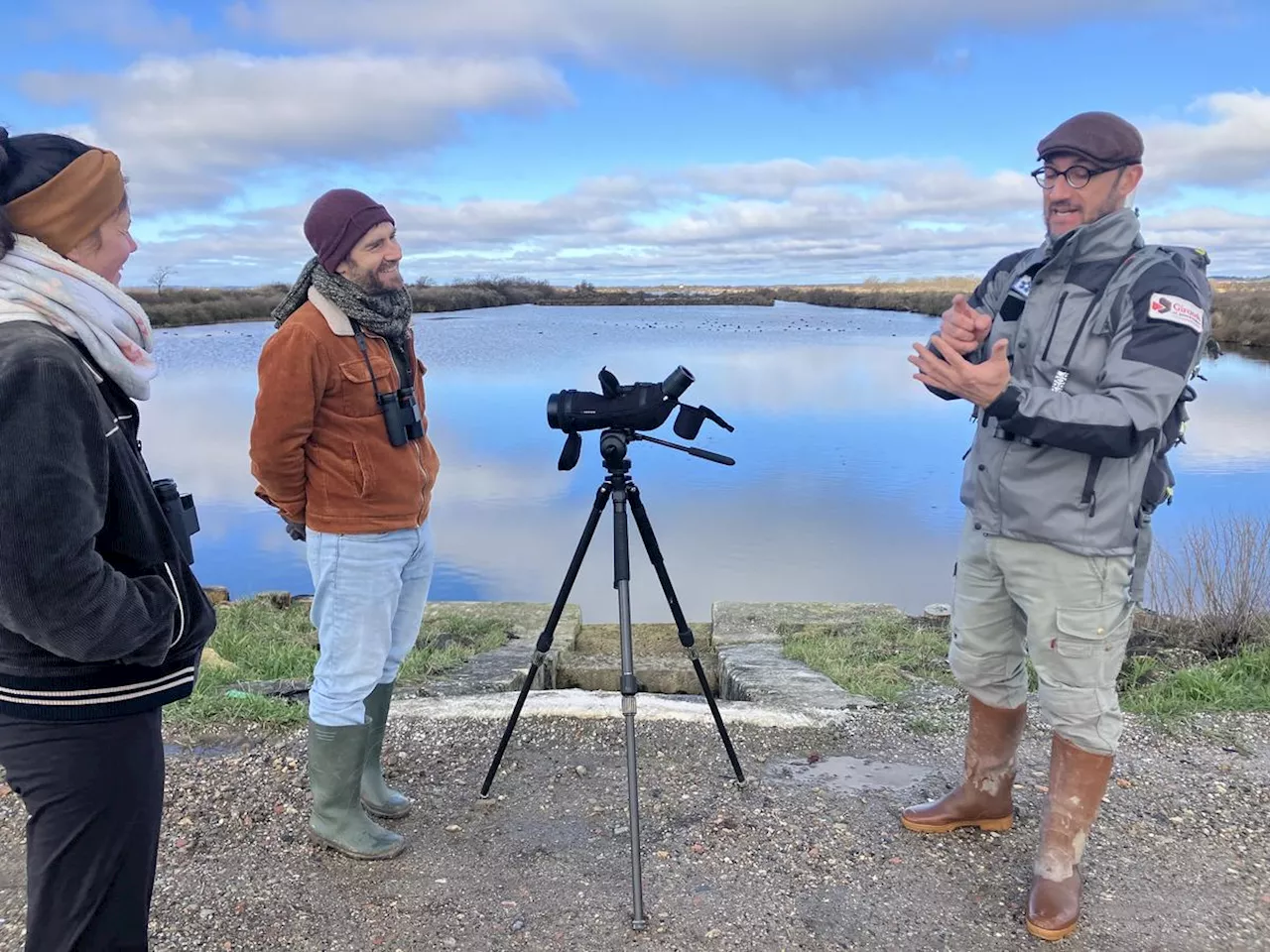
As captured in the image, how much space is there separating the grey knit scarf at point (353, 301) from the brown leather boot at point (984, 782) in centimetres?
206

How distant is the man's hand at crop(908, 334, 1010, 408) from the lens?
86.7 inches

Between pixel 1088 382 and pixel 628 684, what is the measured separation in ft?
4.66

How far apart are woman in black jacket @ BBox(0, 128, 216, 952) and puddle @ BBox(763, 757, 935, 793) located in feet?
6.90

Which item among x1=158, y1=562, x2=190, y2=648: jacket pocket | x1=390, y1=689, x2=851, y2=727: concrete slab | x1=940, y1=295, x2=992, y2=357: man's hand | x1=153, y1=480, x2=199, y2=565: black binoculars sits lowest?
x1=390, y1=689, x2=851, y2=727: concrete slab

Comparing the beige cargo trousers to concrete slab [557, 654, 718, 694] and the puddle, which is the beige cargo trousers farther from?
concrete slab [557, 654, 718, 694]

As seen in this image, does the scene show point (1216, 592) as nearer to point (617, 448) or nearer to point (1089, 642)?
point (1089, 642)

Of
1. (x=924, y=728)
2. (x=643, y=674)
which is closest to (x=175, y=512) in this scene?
(x=924, y=728)

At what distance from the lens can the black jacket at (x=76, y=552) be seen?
1403 millimetres

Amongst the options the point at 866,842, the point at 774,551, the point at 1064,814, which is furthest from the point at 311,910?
the point at 774,551

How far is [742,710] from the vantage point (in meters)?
3.69

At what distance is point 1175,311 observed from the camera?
2180 mm

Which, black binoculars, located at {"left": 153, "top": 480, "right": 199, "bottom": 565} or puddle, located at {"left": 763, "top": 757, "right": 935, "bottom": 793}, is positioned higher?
black binoculars, located at {"left": 153, "top": 480, "right": 199, "bottom": 565}

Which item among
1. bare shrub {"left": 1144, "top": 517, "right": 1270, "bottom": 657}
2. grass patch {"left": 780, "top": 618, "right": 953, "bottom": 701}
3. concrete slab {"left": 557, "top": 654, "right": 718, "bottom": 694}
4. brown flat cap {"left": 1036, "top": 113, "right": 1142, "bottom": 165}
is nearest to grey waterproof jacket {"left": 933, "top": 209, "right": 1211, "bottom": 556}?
brown flat cap {"left": 1036, "top": 113, "right": 1142, "bottom": 165}

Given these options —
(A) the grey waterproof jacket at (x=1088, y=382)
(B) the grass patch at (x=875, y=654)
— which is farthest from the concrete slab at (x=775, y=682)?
(A) the grey waterproof jacket at (x=1088, y=382)
